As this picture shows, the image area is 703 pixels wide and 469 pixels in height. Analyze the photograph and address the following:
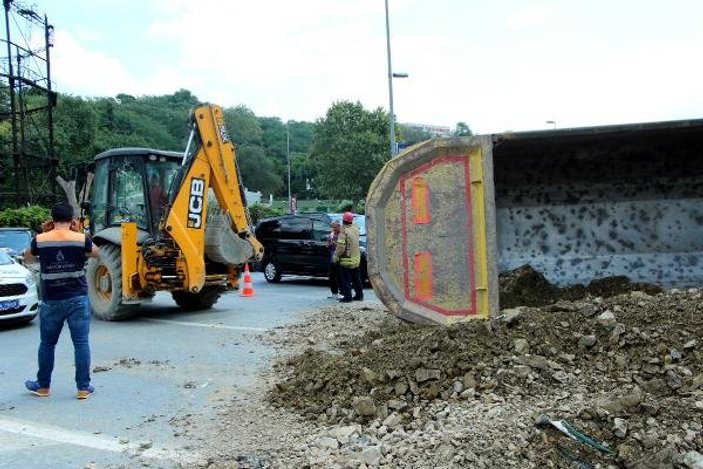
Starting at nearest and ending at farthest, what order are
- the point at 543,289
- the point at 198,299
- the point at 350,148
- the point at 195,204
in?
the point at 543,289 → the point at 195,204 → the point at 198,299 → the point at 350,148

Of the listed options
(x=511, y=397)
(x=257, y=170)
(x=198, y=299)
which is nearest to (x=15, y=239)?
(x=198, y=299)

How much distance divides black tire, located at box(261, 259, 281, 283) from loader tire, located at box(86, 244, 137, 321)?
618 cm

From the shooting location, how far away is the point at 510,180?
7.16 m

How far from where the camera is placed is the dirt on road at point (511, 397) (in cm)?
395

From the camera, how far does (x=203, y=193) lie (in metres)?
10.8

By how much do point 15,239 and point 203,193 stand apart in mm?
7575

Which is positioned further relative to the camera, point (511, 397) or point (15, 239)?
point (15, 239)

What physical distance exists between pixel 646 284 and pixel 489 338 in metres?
2.60

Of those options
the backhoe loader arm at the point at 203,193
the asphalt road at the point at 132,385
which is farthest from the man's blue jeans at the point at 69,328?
the backhoe loader arm at the point at 203,193

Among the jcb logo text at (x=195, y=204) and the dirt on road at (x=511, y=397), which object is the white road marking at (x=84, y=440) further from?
the jcb logo text at (x=195, y=204)

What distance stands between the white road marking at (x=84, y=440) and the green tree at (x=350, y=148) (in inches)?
1577

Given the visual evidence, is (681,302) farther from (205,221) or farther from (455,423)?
(205,221)

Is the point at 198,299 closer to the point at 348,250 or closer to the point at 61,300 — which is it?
the point at 348,250

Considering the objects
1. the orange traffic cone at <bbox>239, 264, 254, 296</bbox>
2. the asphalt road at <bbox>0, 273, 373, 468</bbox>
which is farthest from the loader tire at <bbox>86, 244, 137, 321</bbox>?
the orange traffic cone at <bbox>239, 264, 254, 296</bbox>
